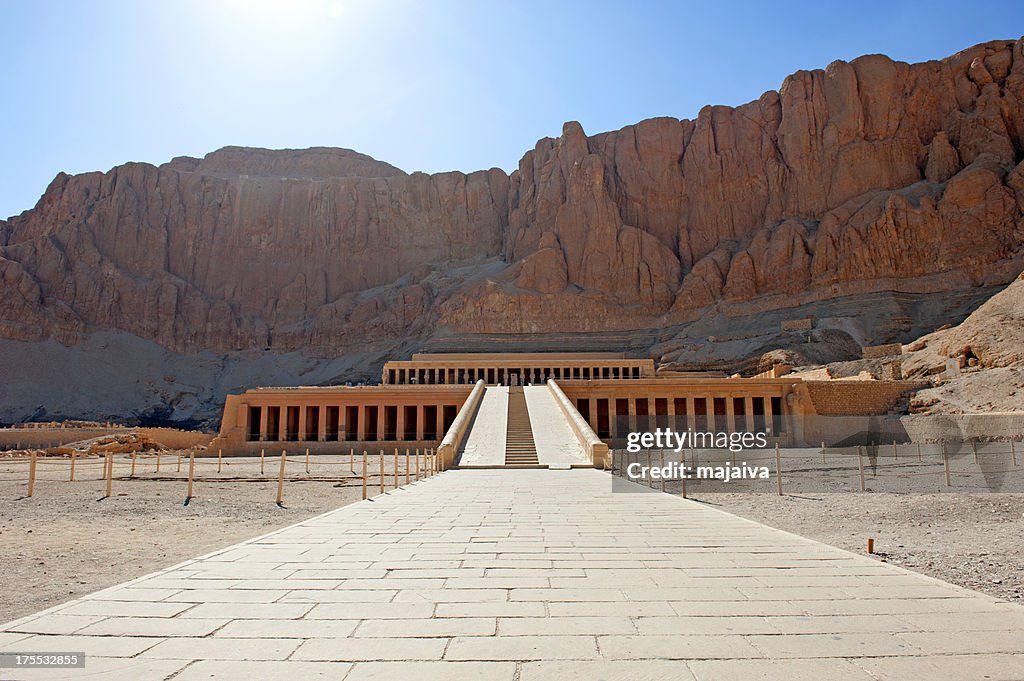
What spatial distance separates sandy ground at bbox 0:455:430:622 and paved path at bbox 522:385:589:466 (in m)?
4.76

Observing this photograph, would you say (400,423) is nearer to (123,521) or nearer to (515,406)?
(515,406)

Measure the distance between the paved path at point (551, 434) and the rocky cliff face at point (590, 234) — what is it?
104 feet

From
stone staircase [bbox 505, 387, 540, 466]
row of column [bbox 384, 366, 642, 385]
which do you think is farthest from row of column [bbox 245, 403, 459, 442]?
row of column [bbox 384, 366, 642, 385]

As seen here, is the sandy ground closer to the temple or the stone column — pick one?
the temple

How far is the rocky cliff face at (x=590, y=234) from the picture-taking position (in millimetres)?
63969

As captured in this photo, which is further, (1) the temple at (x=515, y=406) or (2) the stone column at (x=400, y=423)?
(2) the stone column at (x=400, y=423)

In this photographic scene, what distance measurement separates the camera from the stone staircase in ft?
67.7

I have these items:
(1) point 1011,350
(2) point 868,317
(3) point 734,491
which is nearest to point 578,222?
(2) point 868,317

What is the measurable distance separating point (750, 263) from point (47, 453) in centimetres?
6132

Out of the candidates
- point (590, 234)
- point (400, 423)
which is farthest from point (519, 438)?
point (590, 234)

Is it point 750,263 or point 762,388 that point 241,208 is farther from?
point 762,388

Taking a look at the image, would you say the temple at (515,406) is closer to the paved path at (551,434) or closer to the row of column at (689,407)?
the row of column at (689,407)

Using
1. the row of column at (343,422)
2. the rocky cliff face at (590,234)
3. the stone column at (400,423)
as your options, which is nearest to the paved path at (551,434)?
the row of column at (343,422)

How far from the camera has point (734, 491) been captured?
53.2 ft
